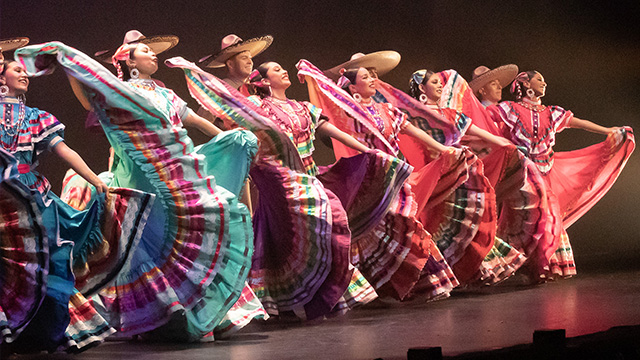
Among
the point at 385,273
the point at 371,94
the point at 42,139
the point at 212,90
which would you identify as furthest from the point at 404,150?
the point at 42,139

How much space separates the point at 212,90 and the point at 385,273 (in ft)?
5.22

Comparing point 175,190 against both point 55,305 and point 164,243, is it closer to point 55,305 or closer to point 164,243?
point 164,243

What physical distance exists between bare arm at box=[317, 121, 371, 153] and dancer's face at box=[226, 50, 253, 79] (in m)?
0.56

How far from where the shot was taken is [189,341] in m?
4.71

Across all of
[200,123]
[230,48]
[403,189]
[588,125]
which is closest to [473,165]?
[403,189]

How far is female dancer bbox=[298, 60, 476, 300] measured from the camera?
6.05 meters

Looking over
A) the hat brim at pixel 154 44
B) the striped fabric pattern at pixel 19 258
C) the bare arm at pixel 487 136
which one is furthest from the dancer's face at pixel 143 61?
the bare arm at pixel 487 136

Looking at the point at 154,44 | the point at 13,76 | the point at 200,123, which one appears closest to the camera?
the point at 13,76

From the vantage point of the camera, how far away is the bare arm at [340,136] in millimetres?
5875

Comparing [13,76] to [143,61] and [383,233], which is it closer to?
[143,61]

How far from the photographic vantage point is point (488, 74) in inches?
300

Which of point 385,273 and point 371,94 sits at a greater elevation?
point 371,94

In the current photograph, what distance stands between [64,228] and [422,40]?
4.11 metres

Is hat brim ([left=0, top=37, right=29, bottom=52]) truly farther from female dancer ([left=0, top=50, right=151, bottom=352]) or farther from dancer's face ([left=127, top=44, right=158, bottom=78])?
dancer's face ([left=127, top=44, right=158, bottom=78])
